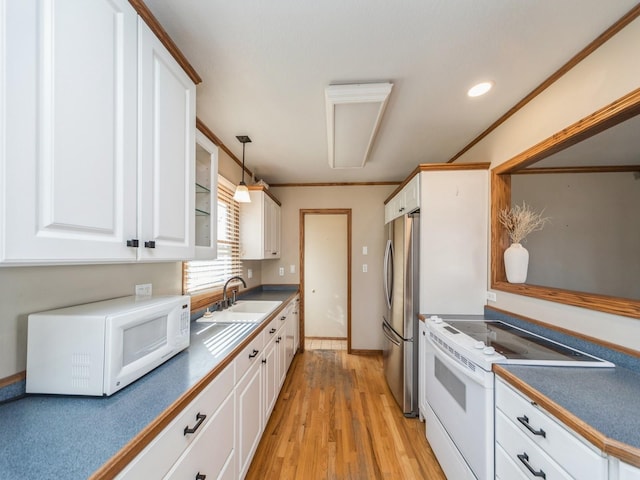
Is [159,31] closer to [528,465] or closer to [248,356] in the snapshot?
[248,356]

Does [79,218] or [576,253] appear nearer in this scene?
[79,218]

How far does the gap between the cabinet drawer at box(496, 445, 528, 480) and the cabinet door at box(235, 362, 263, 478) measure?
1.30 m

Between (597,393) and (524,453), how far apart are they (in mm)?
366

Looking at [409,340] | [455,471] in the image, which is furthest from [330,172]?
[455,471]

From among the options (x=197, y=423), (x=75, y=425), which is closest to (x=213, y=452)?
(x=197, y=423)

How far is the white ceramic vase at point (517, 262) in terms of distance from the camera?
1.82 m

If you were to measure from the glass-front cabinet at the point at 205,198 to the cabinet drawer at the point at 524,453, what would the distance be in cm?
176

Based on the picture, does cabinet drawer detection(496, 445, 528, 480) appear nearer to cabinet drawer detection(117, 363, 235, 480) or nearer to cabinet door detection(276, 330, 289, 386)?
cabinet drawer detection(117, 363, 235, 480)

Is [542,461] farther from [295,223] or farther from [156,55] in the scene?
[295,223]

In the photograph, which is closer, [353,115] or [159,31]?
[159,31]

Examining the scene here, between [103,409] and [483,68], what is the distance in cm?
232

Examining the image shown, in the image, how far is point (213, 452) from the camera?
3.66 ft

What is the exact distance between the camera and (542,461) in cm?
94

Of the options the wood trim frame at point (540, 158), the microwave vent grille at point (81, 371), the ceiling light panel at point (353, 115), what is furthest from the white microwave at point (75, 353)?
the wood trim frame at point (540, 158)
